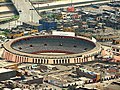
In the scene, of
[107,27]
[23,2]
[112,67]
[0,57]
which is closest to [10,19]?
[23,2]

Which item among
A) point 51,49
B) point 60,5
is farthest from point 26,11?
point 51,49

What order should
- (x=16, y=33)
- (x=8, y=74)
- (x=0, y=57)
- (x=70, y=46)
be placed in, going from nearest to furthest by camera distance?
(x=8, y=74) → (x=0, y=57) → (x=70, y=46) → (x=16, y=33)

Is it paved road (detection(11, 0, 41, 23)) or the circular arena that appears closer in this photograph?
the circular arena

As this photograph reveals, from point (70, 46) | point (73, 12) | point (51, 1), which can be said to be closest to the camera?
point (70, 46)

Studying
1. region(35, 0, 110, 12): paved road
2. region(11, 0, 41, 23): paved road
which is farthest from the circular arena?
region(35, 0, 110, 12): paved road

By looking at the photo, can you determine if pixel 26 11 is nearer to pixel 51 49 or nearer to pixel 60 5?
pixel 60 5

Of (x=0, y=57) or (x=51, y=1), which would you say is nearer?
→ (x=0, y=57)

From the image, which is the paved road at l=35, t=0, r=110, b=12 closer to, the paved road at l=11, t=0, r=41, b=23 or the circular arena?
the paved road at l=11, t=0, r=41, b=23

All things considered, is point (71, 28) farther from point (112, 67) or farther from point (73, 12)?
point (112, 67)
